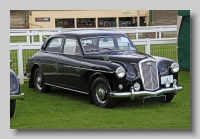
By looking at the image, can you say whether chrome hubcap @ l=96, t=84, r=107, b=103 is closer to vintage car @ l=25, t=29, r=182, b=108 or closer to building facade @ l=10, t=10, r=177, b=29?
vintage car @ l=25, t=29, r=182, b=108

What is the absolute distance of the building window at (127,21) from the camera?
8.40 meters

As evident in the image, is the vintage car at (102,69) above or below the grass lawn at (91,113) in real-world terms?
above

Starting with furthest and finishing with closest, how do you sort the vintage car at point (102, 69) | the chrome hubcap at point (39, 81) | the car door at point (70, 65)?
the chrome hubcap at point (39, 81), the car door at point (70, 65), the vintage car at point (102, 69)

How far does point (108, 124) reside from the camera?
322 inches

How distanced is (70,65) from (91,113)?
3.99 ft

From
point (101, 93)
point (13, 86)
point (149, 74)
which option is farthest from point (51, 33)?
point (149, 74)

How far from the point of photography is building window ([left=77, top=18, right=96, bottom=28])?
27.9ft

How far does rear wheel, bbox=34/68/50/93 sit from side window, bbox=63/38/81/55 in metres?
0.69

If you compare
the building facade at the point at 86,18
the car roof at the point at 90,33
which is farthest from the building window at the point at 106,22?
the car roof at the point at 90,33

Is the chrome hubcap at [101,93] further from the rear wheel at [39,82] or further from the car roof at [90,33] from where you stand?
the rear wheel at [39,82]

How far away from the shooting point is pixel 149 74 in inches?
361

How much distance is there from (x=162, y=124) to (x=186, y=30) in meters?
4.28

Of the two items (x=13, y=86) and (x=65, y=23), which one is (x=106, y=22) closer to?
(x=65, y=23)

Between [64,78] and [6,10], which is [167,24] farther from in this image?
[6,10]
